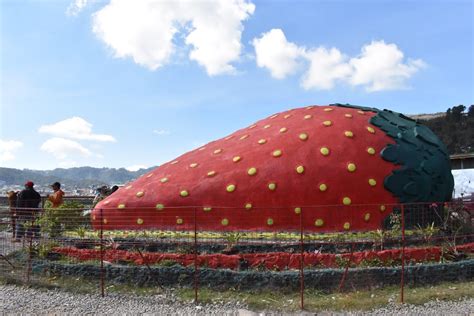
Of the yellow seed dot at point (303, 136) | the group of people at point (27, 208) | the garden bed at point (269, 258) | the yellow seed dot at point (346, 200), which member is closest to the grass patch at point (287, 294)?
the garden bed at point (269, 258)

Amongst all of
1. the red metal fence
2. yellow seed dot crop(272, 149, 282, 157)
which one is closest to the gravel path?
the red metal fence

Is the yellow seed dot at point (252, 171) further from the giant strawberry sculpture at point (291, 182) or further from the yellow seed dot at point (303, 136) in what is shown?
the yellow seed dot at point (303, 136)

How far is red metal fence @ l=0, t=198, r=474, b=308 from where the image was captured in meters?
8.35

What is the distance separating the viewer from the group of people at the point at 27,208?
10359 millimetres

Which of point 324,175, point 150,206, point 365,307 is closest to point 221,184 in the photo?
point 150,206

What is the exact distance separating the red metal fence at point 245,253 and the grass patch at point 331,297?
0.46 feet

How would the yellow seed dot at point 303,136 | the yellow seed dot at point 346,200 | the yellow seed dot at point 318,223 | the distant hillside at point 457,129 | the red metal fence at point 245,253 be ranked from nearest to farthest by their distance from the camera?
1. the red metal fence at point 245,253
2. the yellow seed dot at point 318,223
3. the yellow seed dot at point 346,200
4. the yellow seed dot at point 303,136
5. the distant hillside at point 457,129

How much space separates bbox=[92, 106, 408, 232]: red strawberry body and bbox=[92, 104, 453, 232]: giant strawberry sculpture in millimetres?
23

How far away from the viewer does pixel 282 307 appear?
7465 mm

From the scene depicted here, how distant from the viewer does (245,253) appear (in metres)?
9.53

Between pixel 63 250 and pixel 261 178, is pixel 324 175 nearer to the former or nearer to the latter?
pixel 261 178

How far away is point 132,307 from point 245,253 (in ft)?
9.18

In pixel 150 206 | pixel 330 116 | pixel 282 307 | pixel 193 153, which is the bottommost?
pixel 282 307

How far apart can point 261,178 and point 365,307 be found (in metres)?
4.37
